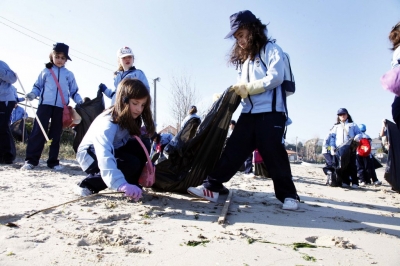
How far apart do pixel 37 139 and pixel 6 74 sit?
3.61 ft

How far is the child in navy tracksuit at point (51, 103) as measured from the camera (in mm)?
4859

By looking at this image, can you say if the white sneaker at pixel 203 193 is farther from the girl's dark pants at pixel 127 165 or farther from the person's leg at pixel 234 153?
the girl's dark pants at pixel 127 165

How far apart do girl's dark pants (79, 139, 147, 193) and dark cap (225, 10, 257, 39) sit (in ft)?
4.70

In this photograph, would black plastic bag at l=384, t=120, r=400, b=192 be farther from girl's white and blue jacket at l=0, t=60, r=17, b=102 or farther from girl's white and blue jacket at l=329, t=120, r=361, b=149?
girl's white and blue jacket at l=0, t=60, r=17, b=102

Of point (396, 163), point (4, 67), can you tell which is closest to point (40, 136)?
point (4, 67)

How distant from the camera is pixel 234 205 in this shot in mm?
2865

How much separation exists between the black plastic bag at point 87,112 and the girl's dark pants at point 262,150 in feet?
8.69

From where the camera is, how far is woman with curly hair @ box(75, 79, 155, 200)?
95.7 inches

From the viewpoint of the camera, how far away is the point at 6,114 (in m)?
5.12

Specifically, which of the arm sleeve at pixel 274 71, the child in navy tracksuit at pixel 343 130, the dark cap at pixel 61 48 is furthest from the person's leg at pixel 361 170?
the dark cap at pixel 61 48

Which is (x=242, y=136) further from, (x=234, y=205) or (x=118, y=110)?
(x=118, y=110)

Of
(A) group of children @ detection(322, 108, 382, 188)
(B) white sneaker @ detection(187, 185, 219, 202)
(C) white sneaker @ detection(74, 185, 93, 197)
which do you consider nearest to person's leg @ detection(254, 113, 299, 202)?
(B) white sneaker @ detection(187, 185, 219, 202)

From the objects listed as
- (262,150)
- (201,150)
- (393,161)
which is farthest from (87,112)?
(393,161)

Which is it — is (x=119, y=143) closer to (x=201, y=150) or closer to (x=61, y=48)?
(x=201, y=150)
